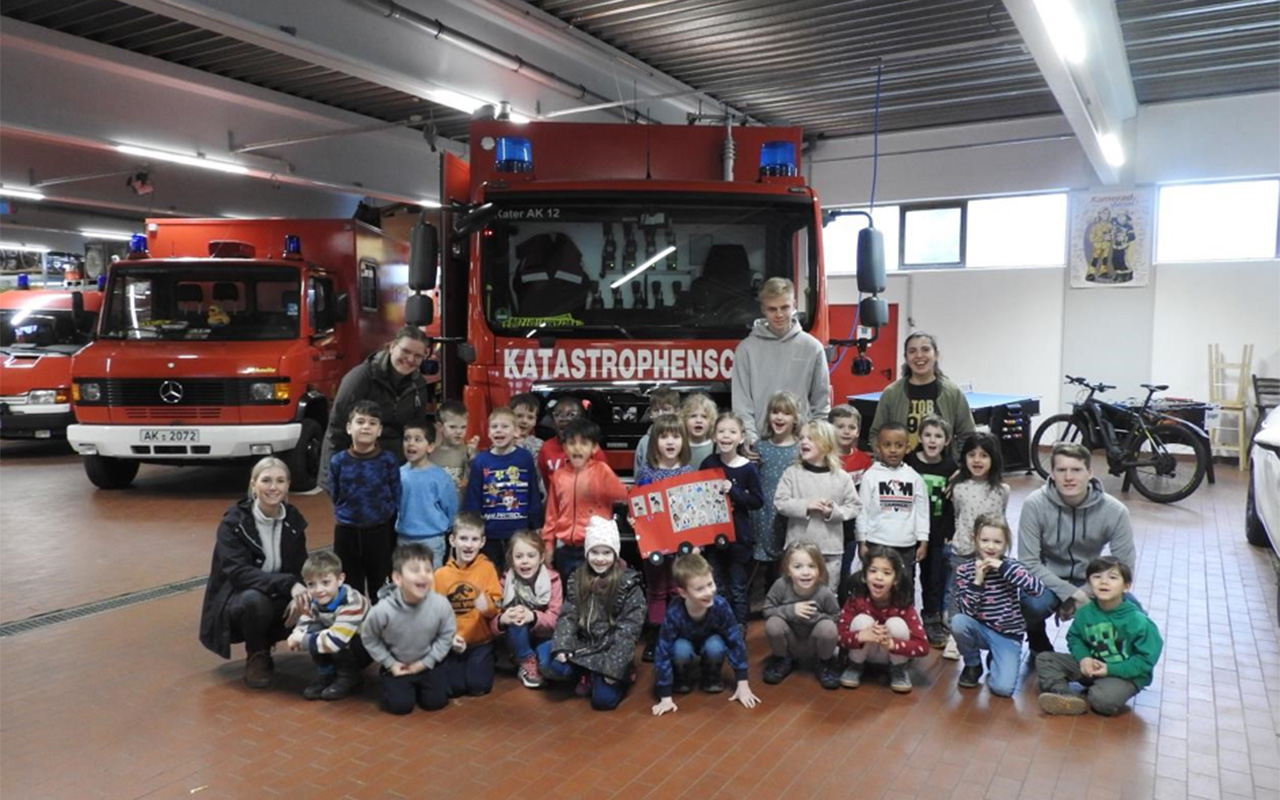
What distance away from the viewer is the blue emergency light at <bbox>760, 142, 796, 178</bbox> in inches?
231

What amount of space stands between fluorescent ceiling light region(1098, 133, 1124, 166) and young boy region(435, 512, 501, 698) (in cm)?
941

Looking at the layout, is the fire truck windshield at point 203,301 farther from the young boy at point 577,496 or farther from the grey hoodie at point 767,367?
the grey hoodie at point 767,367

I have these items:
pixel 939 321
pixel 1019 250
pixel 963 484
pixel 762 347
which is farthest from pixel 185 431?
pixel 1019 250

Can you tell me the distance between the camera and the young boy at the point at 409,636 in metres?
3.95

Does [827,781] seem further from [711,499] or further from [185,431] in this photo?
[185,431]

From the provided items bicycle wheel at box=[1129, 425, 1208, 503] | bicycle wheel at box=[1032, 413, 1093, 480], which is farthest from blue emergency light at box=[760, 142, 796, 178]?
bicycle wheel at box=[1129, 425, 1208, 503]

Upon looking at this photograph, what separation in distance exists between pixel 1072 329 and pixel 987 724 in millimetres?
10681

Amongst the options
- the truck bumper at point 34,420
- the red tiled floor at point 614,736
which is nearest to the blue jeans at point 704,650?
the red tiled floor at point 614,736

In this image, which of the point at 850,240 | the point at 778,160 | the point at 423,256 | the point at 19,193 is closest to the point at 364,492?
the point at 423,256

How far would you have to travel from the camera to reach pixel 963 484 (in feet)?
15.4

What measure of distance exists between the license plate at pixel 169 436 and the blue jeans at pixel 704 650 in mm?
6302

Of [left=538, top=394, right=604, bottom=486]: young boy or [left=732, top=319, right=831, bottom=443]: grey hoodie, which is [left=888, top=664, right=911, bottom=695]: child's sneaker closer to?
[left=732, top=319, right=831, bottom=443]: grey hoodie

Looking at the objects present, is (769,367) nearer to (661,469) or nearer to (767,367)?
(767,367)

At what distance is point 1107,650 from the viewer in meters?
4.04
